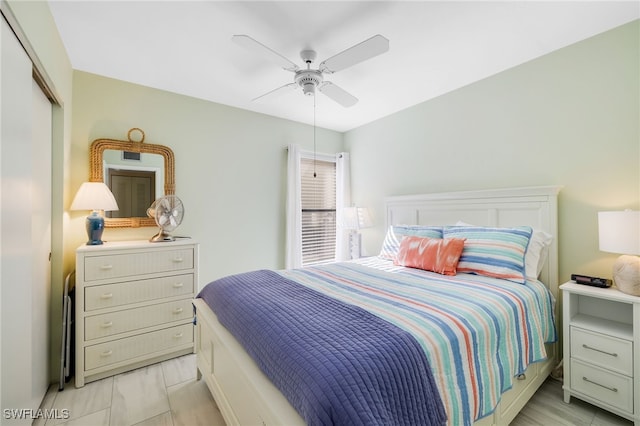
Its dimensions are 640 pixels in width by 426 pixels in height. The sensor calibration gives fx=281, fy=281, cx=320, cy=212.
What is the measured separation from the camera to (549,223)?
7.25 ft

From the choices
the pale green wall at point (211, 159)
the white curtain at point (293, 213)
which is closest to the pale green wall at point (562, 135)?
the white curtain at point (293, 213)

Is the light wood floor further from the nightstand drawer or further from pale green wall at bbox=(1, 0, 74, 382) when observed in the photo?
pale green wall at bbox=(1, 0, 74, 382)

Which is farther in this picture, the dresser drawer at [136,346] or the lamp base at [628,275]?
the dresser drawer at [136,346]

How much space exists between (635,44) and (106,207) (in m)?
4.02

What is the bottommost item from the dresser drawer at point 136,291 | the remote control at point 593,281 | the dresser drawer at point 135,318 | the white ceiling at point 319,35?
the dresser drawer at point 135,318

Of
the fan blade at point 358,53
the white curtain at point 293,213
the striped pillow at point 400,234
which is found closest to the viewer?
the fan blade at point 358,53

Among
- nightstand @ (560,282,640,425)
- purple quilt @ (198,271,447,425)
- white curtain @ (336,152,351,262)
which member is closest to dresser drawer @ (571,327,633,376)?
nightstand @ (560,282,640,425)

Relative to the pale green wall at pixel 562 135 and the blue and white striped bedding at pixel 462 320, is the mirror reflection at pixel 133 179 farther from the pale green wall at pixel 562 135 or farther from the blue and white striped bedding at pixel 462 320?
the pale green wall at pixel 562 135

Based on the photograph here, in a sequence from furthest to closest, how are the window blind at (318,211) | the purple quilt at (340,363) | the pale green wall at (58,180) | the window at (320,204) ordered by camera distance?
the window blind at (318,211) → the window at (320,204) → the pale green wall at (58,180) → the purple quilt at (340,363)

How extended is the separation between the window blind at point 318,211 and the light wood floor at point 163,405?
7.24 ft

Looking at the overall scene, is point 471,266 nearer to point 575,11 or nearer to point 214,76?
point 575,11

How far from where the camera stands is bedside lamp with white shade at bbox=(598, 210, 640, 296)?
160 cm

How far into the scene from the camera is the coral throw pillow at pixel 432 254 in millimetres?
2240

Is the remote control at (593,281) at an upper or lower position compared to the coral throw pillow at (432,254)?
lower
